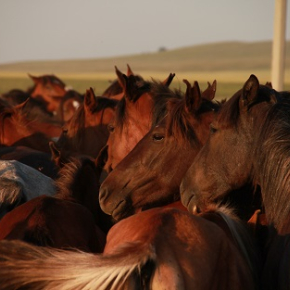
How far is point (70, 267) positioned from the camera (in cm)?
326

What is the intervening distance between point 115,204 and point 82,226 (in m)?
0.58

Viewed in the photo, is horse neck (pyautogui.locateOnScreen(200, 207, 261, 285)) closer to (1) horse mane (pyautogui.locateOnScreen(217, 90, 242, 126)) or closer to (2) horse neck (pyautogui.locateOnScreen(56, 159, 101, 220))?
(1) horse mane (pyautogui.locateOnScreen(217, 90, 242, 126))

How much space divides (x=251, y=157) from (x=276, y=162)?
0.24 m

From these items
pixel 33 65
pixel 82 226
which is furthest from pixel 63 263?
pixel 33 65

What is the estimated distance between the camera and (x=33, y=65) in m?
103

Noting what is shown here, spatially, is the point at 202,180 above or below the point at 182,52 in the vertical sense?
above

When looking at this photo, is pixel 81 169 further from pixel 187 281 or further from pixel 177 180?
pixel 187 281

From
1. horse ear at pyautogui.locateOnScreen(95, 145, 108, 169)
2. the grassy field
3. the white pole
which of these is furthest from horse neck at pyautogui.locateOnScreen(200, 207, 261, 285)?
the grassy field

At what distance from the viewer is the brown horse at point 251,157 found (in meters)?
4.52

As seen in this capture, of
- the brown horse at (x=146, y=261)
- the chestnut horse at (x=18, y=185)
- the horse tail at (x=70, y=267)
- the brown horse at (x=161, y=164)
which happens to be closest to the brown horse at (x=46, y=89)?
the chestnut horse at (x=18, y=185)

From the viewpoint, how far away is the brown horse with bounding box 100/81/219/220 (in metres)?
5.37

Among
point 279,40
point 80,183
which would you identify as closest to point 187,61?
point 279,40

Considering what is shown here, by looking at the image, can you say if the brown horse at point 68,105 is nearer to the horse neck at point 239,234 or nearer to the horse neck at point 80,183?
the horse neck at point 80,183

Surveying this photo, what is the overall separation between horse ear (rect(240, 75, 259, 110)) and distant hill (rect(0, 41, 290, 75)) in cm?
7689
